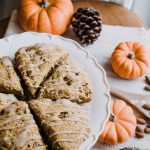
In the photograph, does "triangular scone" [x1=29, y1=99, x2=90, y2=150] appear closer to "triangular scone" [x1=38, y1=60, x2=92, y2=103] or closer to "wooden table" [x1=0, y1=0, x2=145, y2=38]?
"triangular scone" [x1=38, y1=60, x2=92, y2=103]

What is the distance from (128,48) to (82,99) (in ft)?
1.07

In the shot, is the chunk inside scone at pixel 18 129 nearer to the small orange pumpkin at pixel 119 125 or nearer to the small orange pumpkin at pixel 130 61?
the small orange pumpkin at pixel 119 125

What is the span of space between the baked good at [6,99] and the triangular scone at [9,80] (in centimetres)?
3

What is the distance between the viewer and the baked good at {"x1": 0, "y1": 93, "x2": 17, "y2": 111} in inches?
42.3

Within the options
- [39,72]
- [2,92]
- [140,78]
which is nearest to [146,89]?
[140,78]

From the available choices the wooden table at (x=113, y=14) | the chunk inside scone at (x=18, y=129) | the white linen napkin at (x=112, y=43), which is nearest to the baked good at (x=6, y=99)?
the chunk inside scone at (x=18, y=129)

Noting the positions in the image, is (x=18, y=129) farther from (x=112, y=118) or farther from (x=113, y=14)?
(x=113, y=14)

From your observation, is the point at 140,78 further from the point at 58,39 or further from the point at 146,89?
the point at 58,39

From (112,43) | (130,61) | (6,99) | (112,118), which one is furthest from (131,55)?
(6,99)

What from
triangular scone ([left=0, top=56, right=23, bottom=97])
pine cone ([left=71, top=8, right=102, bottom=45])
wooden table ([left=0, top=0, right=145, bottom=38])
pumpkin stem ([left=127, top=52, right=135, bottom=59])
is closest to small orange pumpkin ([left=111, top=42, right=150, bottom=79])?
pumpkin stem ([left=127, top=52, right=135, bottom=59])

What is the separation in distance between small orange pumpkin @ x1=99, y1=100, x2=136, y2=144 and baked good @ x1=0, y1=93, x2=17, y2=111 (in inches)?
11.4

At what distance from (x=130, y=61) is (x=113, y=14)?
344 mm

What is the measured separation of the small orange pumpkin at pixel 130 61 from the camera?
1326 millimetres

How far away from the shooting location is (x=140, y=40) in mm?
1505
